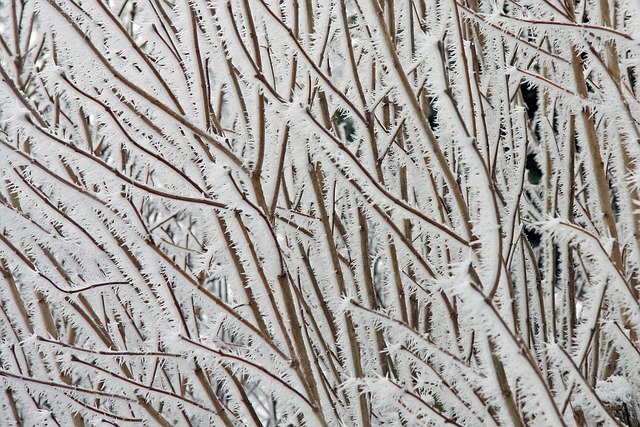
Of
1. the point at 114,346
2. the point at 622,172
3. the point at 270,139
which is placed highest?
the point at 270,139

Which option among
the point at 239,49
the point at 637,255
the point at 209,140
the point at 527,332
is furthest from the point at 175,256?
the point at 637,255

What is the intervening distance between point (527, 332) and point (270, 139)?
3.08 ft

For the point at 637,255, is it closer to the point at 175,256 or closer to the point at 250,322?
the point at 250,322

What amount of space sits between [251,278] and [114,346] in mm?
818

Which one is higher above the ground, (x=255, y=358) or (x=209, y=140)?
(x=209, y=140)

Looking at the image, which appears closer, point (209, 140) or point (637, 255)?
point (209, 140)

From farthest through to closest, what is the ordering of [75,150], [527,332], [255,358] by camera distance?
1. [527,332]
2. [255,358]
3. [75,150]

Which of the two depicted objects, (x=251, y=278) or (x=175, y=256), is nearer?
(x=251, y=278)

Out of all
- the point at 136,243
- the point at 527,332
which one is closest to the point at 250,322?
the point at 136,243

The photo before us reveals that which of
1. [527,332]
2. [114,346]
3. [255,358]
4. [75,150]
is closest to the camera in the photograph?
[75,150]

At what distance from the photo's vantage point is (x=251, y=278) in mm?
1444

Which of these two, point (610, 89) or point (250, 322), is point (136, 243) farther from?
point (610, 89)

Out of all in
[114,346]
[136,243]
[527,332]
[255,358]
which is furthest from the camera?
[114,346]

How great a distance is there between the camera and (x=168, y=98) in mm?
1561
